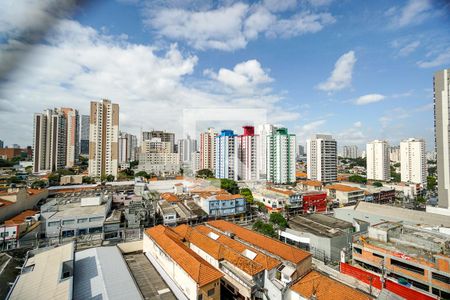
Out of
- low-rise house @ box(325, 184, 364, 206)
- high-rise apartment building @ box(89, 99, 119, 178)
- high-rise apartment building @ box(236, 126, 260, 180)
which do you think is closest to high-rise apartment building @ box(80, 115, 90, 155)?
high-rise apartment building @ box(89, 99, 119, 178)

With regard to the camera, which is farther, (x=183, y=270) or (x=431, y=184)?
(x=431, y=184)

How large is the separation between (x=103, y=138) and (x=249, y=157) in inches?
518

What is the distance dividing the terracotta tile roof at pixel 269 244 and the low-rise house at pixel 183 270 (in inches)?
69.9

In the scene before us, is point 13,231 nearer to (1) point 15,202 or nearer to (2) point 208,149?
(1) point 15,202

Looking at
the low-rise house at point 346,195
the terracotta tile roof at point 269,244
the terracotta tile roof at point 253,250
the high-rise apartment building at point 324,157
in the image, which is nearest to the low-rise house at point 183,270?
the terracotta tile roof at point 253,250

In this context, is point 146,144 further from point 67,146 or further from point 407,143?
point 407,143

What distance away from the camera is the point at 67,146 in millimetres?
26094

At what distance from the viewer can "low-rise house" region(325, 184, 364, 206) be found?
14469 mm

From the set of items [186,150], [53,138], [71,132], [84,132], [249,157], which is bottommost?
[249,157]

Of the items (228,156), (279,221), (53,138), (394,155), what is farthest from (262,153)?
(394,155)

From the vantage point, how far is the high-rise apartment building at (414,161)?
2050 cm

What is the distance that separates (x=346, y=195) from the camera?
568 inches

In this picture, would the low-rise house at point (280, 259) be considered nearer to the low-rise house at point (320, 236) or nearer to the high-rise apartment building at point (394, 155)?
the low-rise house at point (320, 236)

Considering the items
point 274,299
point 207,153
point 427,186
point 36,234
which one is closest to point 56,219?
point 36,234
